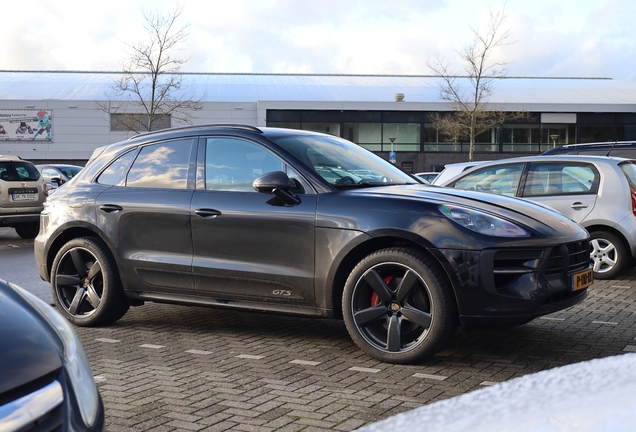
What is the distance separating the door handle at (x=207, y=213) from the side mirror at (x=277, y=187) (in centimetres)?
42

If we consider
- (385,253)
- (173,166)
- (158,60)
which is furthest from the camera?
(158,60)

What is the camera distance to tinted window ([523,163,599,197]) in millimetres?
8938

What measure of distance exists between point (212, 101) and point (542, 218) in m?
45.7

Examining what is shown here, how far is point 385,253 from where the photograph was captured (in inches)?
189

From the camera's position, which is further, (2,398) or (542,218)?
(542,218)

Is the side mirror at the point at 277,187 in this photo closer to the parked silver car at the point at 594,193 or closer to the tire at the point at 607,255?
the parked silver car at the point at 594,193

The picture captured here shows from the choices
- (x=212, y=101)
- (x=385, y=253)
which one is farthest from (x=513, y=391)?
(x=212, y=101)

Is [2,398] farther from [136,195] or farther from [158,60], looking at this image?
[158,60]

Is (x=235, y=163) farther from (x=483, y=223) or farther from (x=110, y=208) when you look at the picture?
(x=483, y=223)

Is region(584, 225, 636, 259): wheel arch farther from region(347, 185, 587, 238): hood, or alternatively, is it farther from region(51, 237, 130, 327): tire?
region(51, 237, 130, 327): tire

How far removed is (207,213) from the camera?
18.0 feet

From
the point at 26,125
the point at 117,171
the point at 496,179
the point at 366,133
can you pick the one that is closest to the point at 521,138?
the point at 366,133

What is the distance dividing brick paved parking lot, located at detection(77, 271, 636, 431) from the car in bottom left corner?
165 cm

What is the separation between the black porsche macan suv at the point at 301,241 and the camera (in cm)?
463
